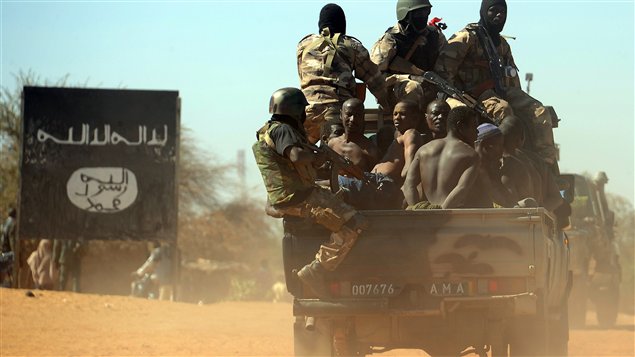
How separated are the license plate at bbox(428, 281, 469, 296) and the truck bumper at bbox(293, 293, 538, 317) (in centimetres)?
5

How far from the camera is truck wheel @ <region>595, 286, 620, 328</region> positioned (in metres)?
19.5

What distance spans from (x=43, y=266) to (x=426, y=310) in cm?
2003

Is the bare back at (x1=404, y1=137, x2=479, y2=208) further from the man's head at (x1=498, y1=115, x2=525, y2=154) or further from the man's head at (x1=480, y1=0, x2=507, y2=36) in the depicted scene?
the man's head at (x1=480, y1=0, x2=507, y2=36)

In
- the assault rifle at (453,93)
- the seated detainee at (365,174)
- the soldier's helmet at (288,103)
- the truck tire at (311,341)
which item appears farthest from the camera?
the assault rifle at (453,93)

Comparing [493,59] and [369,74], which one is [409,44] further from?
[493,59]

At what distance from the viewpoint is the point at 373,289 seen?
8.36 meters

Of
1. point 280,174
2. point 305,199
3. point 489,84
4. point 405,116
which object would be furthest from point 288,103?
point 489,84

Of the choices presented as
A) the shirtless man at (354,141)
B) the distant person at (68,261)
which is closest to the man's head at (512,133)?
the shirtless man at (354,141)

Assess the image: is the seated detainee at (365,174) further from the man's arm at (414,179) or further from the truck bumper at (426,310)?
the truck bumper at (426,310)

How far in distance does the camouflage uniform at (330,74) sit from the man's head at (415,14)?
701 mm

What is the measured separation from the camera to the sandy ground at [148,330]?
1427 cm

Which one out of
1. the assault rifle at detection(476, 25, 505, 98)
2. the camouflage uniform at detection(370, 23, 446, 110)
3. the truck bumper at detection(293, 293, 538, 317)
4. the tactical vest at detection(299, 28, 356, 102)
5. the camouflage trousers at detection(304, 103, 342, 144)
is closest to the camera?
the truck bumper at detection(293, 293, 538, 317)

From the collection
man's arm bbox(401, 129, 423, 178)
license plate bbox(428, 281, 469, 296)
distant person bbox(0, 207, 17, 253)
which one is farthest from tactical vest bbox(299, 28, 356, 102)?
distant person bbox(0, 207, 17, 253)

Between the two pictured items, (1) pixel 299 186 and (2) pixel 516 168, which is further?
(2) pixel 516 168
